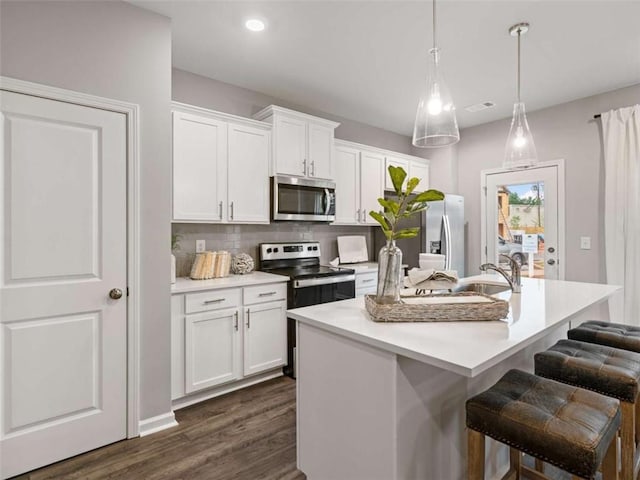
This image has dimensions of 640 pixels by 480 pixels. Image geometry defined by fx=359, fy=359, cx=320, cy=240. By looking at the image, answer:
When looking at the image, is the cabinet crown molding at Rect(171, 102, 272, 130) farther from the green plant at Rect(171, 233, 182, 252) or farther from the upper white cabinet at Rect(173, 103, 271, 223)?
the green plant at Rect(171, 233, 182, 252)

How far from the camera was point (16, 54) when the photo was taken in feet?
6.06

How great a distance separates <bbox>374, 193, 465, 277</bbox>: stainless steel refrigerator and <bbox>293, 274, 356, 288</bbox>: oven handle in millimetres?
1097

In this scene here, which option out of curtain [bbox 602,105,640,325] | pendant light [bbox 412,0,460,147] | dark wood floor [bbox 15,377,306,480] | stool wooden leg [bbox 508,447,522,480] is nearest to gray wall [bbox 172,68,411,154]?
pendant light [bbox 412,0,460,147]

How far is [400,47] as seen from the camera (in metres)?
2.74

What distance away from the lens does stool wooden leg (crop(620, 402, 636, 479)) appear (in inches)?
60.4

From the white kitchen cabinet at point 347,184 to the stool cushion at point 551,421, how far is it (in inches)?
111

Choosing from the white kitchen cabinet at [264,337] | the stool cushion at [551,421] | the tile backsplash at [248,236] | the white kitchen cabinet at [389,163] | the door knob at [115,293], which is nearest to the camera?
the stool cushion at [551,421]

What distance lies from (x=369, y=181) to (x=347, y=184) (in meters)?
0.35

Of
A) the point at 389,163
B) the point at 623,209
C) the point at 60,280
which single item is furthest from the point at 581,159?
the point at 60,280

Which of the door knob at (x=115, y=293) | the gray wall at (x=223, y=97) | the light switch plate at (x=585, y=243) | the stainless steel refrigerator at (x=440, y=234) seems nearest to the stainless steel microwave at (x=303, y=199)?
the gray wall at (x=223, y=97)

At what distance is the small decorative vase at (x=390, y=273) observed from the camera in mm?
1589

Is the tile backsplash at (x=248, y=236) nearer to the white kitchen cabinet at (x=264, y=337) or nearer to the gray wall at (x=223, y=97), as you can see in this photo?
the white kitchen cabinet at (x=264, y=337)

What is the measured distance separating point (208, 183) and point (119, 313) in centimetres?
125

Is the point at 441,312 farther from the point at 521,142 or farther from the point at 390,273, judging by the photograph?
the point at 521,142
